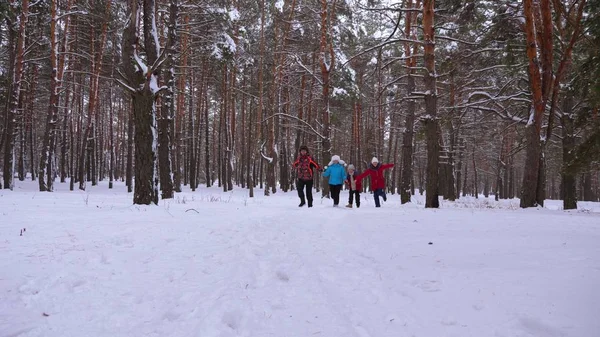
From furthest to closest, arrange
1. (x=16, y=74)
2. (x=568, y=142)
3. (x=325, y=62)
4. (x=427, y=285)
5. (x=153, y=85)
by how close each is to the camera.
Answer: (x=325, y=62), (x=16, y=74), (x=568, y=142), (x=153, y=85), (x=427, y=285)

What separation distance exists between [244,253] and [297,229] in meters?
1.90

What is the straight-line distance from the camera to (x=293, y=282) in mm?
3266

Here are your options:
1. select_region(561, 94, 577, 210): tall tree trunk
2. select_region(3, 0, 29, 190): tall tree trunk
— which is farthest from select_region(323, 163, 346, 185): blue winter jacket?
select_region(3, 0, 29, 190): tall tree trunk

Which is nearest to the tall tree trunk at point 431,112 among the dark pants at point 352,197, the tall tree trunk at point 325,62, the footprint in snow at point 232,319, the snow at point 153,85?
the dark pants at point 352,197

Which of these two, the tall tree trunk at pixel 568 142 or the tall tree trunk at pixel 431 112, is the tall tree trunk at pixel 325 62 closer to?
the tall tree trunk at pixel 431 112

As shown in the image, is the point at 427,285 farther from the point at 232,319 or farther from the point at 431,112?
the point at 431,112

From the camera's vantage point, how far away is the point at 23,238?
4102mm

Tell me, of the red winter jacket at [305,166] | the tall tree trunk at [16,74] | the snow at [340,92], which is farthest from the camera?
the snow at [340,92]

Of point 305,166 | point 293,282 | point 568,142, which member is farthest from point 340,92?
point 293,282

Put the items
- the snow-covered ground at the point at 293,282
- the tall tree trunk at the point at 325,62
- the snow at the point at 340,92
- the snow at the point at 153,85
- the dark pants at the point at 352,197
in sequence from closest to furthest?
the snow-covered ground at the point at 293,282
the snow at the point at 153,85
the dark pants at the point at 352,197
the tall tree trunk at the point at 325,62
the snow at the point at 340,92

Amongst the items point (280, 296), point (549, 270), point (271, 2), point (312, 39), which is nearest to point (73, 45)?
point (271, 2)

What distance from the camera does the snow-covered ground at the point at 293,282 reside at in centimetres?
230

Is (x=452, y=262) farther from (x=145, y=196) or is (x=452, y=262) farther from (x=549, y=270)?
(x=145, y=196)

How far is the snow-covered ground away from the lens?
2.30 m
